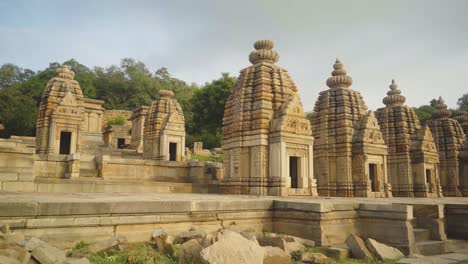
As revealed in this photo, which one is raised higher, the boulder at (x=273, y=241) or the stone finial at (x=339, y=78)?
the stone finial at (x=339, y=78)

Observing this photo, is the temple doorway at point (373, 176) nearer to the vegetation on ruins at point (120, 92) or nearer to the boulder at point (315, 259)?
the boulder at point (315, 259)

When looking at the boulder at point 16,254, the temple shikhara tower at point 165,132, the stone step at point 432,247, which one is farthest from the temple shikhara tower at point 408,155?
the boulder at point 16,254

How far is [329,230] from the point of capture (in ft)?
23.2

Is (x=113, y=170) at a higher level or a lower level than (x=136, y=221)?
higher

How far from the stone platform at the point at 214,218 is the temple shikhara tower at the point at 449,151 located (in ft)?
58.2

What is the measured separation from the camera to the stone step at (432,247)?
697 cm

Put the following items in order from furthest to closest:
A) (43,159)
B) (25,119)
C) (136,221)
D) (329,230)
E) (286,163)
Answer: (25,119) → (43,159) → (286,163) → (329,230) → (136,221)

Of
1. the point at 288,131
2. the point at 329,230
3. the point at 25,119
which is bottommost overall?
the point at 329,230

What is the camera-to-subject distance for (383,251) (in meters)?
6.32

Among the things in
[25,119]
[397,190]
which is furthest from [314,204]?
[25,119]

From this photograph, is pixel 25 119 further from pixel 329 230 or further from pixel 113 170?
pixel 329 230

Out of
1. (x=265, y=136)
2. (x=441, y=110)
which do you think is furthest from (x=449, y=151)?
(x=265, y=136)

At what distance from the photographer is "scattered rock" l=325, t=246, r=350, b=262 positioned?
6284 mm

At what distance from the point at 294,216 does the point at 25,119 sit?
3626 cm
